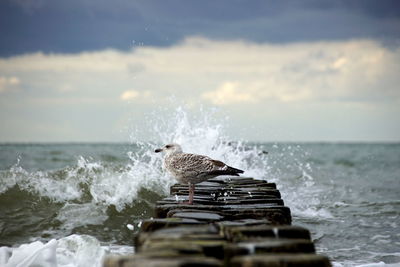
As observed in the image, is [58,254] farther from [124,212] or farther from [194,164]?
[124,212]

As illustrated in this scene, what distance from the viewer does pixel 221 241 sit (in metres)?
2.99

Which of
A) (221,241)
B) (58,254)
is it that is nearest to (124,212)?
(58,254)

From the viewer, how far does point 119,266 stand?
254cm

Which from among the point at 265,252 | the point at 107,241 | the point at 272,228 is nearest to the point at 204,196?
the point at 107,241

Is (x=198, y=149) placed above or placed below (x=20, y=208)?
above

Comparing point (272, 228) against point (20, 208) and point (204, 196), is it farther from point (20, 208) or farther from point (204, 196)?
point (20, 208)

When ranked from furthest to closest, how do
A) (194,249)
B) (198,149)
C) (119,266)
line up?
(198,149)
(194,249)
(119,266)

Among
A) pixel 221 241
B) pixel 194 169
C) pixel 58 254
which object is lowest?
pixel 58 254

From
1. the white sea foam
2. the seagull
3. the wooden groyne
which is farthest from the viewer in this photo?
the seagull

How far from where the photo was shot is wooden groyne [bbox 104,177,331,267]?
8.19 feet

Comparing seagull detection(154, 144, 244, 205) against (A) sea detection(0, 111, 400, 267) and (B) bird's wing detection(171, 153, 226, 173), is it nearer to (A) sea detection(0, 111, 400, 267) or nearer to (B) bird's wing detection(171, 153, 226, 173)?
(B) bird's wing detection(171, 153, 226, 173)

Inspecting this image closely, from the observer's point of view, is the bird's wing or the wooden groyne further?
the bird's wing

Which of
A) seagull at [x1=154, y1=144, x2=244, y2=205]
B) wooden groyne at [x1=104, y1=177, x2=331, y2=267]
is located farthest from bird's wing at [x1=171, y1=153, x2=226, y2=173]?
wooden groyne at [x1=104, y1=177, x2=331, y2=267]

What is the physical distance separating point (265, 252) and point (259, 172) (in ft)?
32.9
